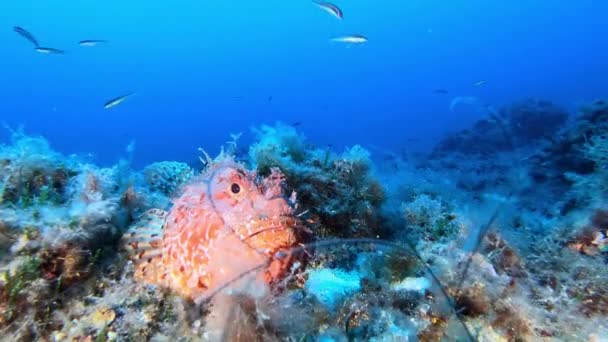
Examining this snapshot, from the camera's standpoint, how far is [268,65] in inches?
5290

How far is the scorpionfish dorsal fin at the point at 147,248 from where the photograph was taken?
9.02 ft

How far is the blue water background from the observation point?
7731 cm

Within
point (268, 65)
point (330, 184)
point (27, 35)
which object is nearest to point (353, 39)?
point (330, 184)

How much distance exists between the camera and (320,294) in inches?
106

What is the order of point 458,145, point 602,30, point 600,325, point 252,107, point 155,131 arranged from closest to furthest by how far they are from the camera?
point 600,325 → point 458,145 → point 155,131 → point 252,107 → point 602,30

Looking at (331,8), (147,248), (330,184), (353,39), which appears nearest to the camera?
(147,248)

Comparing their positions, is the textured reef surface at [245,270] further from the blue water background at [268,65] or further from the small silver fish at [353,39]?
the blue water background at [268,65]

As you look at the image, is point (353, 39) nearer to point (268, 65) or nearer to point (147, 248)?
point (147, 248)

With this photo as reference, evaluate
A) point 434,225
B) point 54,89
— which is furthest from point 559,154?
point 54,89

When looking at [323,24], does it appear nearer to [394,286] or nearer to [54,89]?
[54,89]

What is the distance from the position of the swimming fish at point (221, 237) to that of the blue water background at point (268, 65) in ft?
170

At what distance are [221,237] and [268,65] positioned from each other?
138 metres

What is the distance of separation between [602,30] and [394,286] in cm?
15959

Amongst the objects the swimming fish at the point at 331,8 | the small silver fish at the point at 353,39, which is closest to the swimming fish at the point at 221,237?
the swimming fish at the point at 331,8
